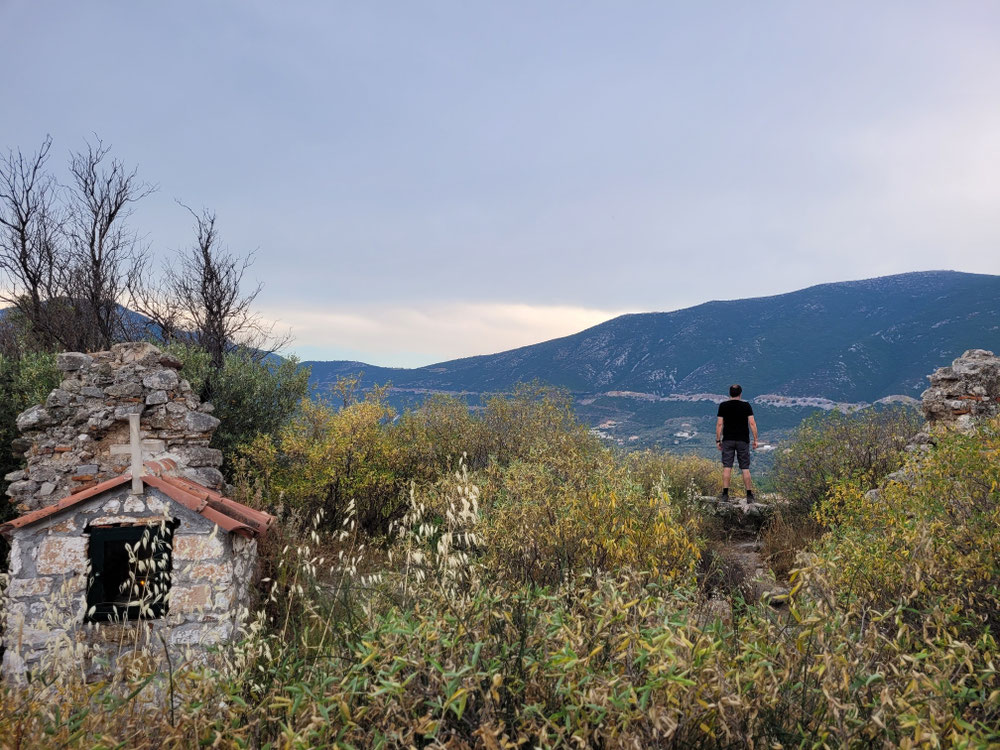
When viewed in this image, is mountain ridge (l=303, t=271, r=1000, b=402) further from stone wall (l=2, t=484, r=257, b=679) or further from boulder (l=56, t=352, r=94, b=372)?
stone wall (l=2, t=484, r=257, b=679)

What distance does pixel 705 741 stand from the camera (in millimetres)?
2625


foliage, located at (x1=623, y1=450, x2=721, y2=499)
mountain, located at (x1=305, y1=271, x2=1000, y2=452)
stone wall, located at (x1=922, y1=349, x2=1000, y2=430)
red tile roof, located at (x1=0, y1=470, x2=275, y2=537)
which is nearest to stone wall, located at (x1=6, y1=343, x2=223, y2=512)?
red tile roof, located at (x1=0, y1=470, x2=275, y2=537)

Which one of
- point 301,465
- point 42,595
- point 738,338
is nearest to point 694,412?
point 738,338

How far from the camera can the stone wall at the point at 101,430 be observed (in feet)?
27.0

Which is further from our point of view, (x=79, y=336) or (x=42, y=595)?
(x=79, y=336)

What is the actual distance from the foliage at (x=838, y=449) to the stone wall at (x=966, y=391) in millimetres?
1234

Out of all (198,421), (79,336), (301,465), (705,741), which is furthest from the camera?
(79,336)

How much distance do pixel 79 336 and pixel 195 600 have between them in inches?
690

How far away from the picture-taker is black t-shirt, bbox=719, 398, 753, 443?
12.3 metres

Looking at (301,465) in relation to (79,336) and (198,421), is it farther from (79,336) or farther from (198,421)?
(79,336)

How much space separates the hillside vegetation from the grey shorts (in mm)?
3882

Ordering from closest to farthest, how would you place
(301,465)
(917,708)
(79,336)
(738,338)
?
(917,708), (301,465), (79,336), (738,338)

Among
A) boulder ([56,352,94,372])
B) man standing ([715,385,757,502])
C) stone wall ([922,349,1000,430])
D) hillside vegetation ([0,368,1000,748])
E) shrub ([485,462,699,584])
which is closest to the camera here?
hillside vegetation ([0,368,1000,748])

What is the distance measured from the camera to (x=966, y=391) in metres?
10.6
